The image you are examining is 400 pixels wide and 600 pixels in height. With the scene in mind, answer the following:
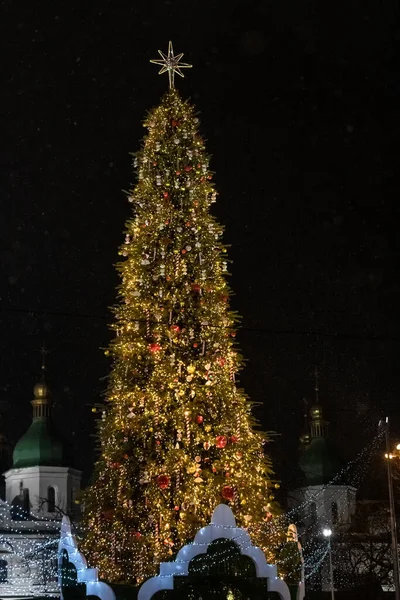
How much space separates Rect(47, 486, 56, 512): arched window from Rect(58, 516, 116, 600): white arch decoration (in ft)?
173

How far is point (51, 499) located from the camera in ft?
244

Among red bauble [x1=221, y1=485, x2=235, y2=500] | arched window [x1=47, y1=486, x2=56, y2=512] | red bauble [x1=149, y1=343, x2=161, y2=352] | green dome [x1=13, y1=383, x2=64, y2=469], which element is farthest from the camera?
green dome [x1=13, y1=383, x2=64, y2=469]

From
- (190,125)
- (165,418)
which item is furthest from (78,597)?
(190,125)

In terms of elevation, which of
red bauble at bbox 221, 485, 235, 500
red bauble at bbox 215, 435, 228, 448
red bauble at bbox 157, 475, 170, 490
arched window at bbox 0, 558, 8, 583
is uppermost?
arched window at bbox 0, 558, 8, 583

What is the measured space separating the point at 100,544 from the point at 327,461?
5679 cm

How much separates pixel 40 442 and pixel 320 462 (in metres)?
19.2

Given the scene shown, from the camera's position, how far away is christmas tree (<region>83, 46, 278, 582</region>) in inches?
722

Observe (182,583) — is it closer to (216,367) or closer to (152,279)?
(216,367)

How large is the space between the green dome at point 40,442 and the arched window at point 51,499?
2.01m

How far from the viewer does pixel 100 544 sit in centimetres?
1881

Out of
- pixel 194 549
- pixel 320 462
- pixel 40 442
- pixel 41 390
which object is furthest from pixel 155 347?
pixel 320 462

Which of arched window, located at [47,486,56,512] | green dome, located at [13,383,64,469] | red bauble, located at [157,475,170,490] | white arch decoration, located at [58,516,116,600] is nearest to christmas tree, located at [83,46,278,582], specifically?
red bauble, located at [157,475,170,490]

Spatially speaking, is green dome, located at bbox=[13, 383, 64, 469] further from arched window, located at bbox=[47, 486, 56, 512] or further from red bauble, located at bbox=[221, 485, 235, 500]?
red bauble, located at bbox=[221, 485, 235, 500]

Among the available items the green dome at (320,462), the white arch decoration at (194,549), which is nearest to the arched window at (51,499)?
the green dome at (320,462)
